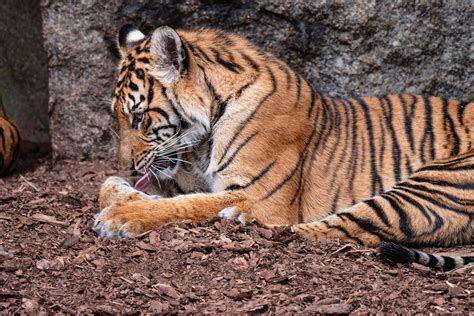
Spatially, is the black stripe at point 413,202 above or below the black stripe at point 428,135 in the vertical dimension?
below

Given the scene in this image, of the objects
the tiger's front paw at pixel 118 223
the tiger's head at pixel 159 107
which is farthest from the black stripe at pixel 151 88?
the tiger's front paw at pixel 118 223

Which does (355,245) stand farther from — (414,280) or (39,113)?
(39,113)

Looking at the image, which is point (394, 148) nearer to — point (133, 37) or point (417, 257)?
point (417, 257)

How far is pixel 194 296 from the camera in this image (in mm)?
3838

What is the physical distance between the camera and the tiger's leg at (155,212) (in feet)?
15.0

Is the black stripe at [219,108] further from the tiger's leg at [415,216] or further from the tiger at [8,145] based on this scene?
the tiger at [8,145]

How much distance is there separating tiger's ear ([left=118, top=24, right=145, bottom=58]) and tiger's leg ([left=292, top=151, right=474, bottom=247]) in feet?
5.43

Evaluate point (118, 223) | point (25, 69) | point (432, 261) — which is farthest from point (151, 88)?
point (25, 69)

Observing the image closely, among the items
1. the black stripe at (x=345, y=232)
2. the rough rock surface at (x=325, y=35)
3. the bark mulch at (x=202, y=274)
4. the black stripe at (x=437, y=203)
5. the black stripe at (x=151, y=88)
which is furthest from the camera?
the rough rock surface at (x=325, y=35)

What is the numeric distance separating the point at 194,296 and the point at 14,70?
13.7 feet

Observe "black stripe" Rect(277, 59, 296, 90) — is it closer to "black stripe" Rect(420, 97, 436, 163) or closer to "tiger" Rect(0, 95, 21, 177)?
"black stripe" Rect(420, 97, 436, 163)

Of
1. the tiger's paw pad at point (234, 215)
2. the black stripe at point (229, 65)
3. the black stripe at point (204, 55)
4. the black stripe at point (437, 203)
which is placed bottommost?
the tiger's paw pad at point (234, 215)

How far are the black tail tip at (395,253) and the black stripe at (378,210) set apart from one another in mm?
411

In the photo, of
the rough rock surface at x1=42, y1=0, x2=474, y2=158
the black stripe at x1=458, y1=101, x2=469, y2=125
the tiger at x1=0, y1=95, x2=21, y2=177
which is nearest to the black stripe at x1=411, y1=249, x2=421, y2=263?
→ the black stripe at x1=458, y1=101, x2=469, y2=125
